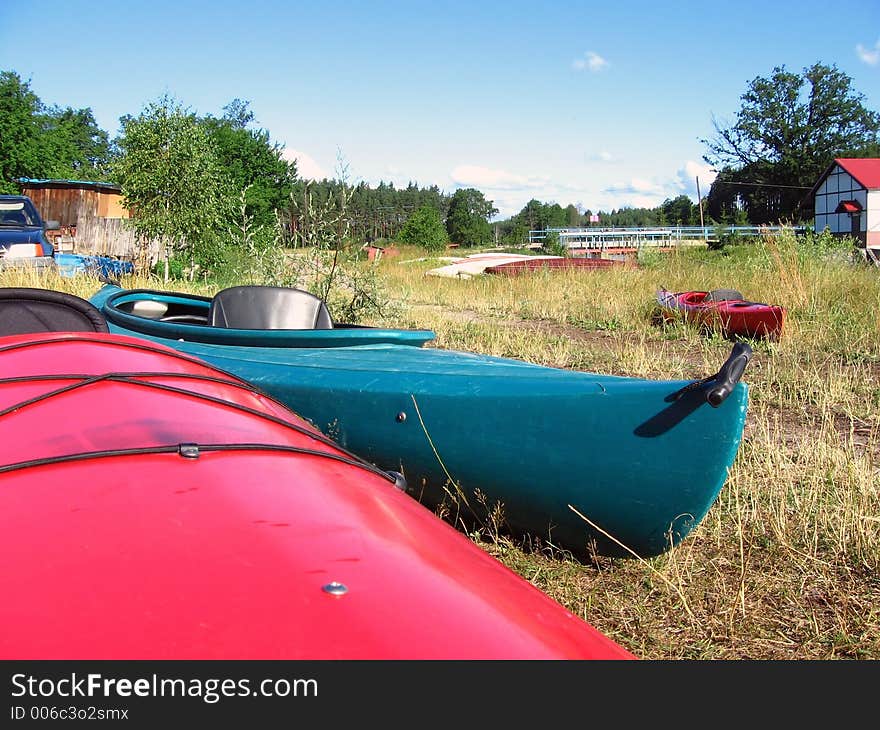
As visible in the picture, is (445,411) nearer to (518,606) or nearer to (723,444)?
(723,444)

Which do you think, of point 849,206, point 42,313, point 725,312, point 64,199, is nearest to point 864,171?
point 849,206

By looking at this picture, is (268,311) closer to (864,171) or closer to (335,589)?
(335,589)

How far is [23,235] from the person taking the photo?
13312mm

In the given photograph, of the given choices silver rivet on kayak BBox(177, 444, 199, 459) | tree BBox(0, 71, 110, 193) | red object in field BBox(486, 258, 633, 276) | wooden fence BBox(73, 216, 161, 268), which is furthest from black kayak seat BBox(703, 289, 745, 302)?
tree BBox(0, 71, 110, 193)

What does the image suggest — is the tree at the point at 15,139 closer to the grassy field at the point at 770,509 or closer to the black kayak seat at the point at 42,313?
the grassy field at the point at 770,509

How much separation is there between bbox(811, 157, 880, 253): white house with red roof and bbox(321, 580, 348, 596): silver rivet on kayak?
45.6 meters

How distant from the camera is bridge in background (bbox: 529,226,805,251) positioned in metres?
17.5

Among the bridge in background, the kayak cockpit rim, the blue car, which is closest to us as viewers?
the kayak cockpit rim

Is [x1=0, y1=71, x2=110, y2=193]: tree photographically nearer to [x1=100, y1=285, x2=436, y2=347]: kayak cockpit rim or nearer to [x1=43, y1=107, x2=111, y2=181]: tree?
[x1=43, y1=107, x2=111, y2=181]: tree

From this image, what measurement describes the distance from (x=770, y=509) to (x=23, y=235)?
12.9m
